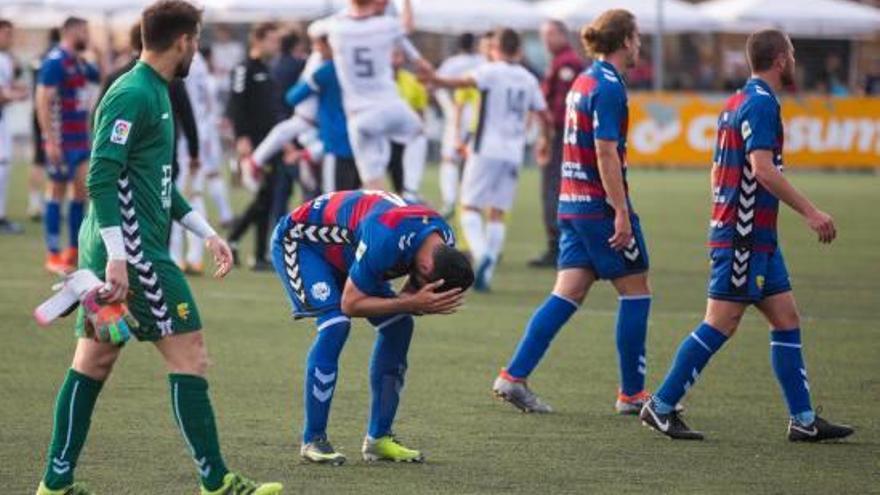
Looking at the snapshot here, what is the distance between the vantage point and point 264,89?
721 inches

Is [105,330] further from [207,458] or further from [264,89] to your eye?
[264,89]

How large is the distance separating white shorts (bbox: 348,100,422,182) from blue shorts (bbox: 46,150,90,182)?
2.54m

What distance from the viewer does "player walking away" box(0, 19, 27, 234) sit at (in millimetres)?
20125

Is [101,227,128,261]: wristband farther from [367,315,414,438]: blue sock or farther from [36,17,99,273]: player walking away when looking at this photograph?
[36,17,99,273]: player walking away

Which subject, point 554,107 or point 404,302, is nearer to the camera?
point 404,302

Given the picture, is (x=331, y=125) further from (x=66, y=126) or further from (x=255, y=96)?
(x=255, y=96)

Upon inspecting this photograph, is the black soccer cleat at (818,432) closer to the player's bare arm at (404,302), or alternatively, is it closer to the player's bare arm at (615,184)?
the player's bare arm at (615,184)

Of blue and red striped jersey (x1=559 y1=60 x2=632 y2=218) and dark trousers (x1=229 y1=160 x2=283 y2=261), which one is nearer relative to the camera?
blue and red striped jersey (x1=559 y1=60 x2=632 y2=218)

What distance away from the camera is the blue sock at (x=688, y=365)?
9.03 m

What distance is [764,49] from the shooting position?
8891mm

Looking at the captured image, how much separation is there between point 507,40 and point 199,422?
28.9 ft

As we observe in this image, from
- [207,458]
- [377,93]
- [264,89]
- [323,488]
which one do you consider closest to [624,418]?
[323,488]

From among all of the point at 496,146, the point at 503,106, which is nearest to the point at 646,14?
the point at 496,146

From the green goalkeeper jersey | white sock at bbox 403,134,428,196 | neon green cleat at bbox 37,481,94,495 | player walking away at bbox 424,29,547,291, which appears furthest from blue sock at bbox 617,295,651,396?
white sock at bbox 403,134,428,196
